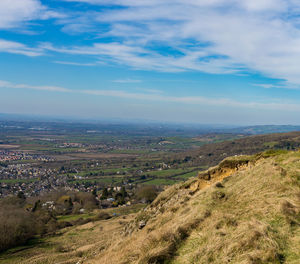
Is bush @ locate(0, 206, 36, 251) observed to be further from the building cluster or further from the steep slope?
the building cluster

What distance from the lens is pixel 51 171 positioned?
112062 mm

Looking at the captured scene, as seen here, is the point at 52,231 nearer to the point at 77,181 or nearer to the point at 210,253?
the point at 210,253

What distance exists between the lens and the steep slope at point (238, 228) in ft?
24.5

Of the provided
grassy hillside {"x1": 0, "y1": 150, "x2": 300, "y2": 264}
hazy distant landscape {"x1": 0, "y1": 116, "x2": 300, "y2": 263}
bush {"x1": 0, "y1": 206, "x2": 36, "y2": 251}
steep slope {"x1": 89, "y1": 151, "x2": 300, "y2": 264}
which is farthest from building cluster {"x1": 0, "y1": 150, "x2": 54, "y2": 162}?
steep slope {"x1": 89, "y1": 151, "x2": 300, "y2": 264}

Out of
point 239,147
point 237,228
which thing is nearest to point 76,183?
point 239,147

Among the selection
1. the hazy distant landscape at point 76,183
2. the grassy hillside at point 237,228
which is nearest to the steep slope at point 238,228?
the grassy hillside at point 237,228

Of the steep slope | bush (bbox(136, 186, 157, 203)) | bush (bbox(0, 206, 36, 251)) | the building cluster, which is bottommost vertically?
the building cluster

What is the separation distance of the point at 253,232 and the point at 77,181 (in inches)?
3737

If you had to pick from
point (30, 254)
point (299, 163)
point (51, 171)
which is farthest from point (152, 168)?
point (299, 163)

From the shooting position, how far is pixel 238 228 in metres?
8.71

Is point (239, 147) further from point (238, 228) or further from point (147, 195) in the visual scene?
point (238, 228)

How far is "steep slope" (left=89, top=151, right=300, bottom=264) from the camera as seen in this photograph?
7477 millimetres

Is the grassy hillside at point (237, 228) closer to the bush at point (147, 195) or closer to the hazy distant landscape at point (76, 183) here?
the hazy distant landscape at point (76, 183)

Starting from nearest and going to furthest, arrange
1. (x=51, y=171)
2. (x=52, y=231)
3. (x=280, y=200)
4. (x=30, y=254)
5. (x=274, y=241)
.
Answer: (x=274, y=241) → (x=280, y=200) → (x=30, y=254) → (x=52, y=231) → (x=51, y=171)
